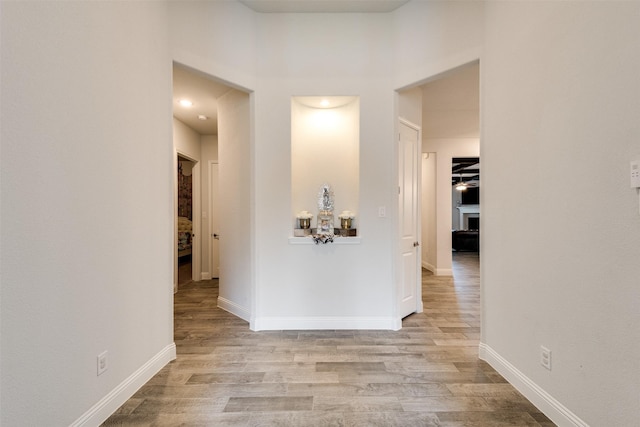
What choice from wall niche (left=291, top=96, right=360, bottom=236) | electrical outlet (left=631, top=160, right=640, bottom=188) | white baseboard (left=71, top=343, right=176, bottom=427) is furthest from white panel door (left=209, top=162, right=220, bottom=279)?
electrical outlet (left=631, top=160, right=640, bottom=188)

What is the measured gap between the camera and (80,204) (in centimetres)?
153

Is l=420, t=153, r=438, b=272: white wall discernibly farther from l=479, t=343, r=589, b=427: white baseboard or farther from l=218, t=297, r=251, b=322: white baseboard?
l=218, t=297, r=251, b=322: white baseboard

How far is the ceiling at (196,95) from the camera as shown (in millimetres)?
2969

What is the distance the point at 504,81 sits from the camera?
2062mm

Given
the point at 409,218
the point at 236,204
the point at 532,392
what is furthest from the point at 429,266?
the point at 236,204

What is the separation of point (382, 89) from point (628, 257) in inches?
93.6

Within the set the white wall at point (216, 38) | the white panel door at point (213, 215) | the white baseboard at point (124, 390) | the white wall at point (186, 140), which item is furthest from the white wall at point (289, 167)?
the white panel door at point (213, 215)

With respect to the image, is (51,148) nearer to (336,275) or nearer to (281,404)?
(281,404)

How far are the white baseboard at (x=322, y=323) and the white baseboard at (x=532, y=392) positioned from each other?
2.98 ft

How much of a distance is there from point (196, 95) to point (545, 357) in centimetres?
423

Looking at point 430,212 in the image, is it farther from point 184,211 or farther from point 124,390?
point 124,390

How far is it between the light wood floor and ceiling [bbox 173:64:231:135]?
8.46ft

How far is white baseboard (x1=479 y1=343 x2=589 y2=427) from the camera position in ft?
5.10

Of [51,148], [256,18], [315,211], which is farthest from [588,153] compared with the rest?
[256,18]
